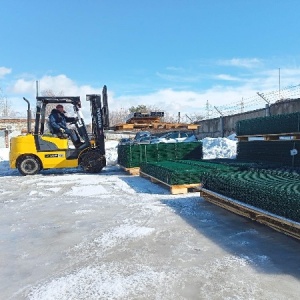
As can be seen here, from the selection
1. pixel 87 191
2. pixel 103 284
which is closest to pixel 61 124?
pixel 87 191

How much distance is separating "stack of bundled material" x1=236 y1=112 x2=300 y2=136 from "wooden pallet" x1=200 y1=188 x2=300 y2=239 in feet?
11.1

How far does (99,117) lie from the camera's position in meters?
12.9

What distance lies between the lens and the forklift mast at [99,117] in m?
12.9

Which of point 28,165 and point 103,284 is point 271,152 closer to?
point 103,284

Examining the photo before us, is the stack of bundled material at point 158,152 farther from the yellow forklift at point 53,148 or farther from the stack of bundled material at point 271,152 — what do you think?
the stack of bundled material at point 271,152

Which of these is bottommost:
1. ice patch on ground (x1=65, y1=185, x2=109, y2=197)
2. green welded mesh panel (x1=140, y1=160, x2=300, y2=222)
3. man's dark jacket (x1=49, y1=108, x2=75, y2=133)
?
ice patch on ground (x1=65, y1=185, x2=109, y2=197)

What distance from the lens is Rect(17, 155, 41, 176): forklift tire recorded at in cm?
1261

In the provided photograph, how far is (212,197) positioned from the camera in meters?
6.77

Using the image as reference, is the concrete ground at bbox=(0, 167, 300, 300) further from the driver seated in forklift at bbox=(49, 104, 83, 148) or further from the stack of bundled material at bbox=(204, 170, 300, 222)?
the driver seated in forklift at bbox=(49, 104, 83, 148)

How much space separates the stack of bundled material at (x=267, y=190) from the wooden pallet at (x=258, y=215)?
2.9 inches

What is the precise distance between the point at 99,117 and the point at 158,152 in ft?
8.12

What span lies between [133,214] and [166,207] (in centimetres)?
75

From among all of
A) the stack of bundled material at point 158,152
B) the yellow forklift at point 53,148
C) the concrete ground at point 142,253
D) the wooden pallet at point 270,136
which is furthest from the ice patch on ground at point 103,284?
the yellow forklift at point 53,148

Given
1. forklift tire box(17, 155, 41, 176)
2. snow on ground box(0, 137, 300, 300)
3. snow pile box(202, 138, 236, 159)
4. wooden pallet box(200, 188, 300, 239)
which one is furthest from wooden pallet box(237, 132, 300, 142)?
forklift tire box(17, 155, 41, 176)
